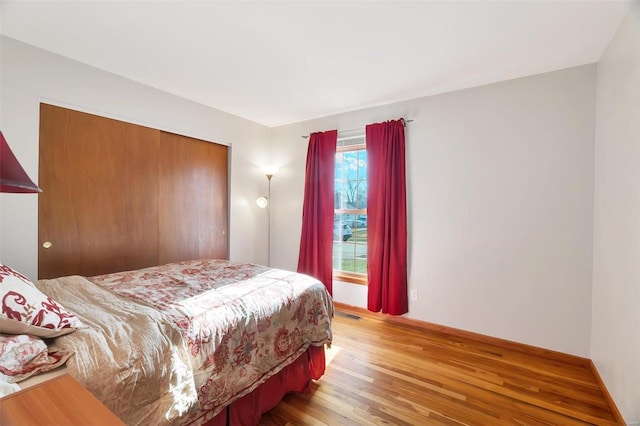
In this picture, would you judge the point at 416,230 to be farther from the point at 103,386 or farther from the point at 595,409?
the point at 103,386

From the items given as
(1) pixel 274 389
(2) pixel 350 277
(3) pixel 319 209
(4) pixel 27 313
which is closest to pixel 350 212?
(3) pixel 319 209

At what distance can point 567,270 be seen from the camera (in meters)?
2.29

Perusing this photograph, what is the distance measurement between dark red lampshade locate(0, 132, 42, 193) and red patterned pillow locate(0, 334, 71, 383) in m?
0.61

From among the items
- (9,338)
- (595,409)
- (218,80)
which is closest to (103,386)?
(9,338)

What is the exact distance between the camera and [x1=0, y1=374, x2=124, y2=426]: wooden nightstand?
0.62 m

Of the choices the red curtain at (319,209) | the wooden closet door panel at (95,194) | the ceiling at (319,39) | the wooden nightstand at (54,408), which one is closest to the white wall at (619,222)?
the ceiling at (319,39)

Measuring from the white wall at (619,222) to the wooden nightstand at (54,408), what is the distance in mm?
2311

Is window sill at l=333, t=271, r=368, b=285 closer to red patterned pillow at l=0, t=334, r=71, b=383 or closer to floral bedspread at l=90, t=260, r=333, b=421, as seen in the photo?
floral bedspread at l=90, t=260, r=333, b=421

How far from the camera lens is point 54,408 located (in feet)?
2.17

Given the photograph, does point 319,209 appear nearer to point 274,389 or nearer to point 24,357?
point 274,389

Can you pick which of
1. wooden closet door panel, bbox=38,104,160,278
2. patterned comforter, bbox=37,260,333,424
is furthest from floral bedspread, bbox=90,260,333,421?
wooden closet door panel, bbox=38,104,160,278

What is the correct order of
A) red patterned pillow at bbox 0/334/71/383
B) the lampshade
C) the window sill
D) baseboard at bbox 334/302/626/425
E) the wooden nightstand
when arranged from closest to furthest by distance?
the wooden nightstand
red patterned pillow at bbox 0/334/71/383
baseboard at bbox 334/302/626/425
the window sill
the lampshade

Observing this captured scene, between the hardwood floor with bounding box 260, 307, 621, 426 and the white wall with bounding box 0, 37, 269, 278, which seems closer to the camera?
the hardwood floor with bounding box 260, 307, 621, 426

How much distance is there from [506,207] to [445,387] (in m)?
1.65
